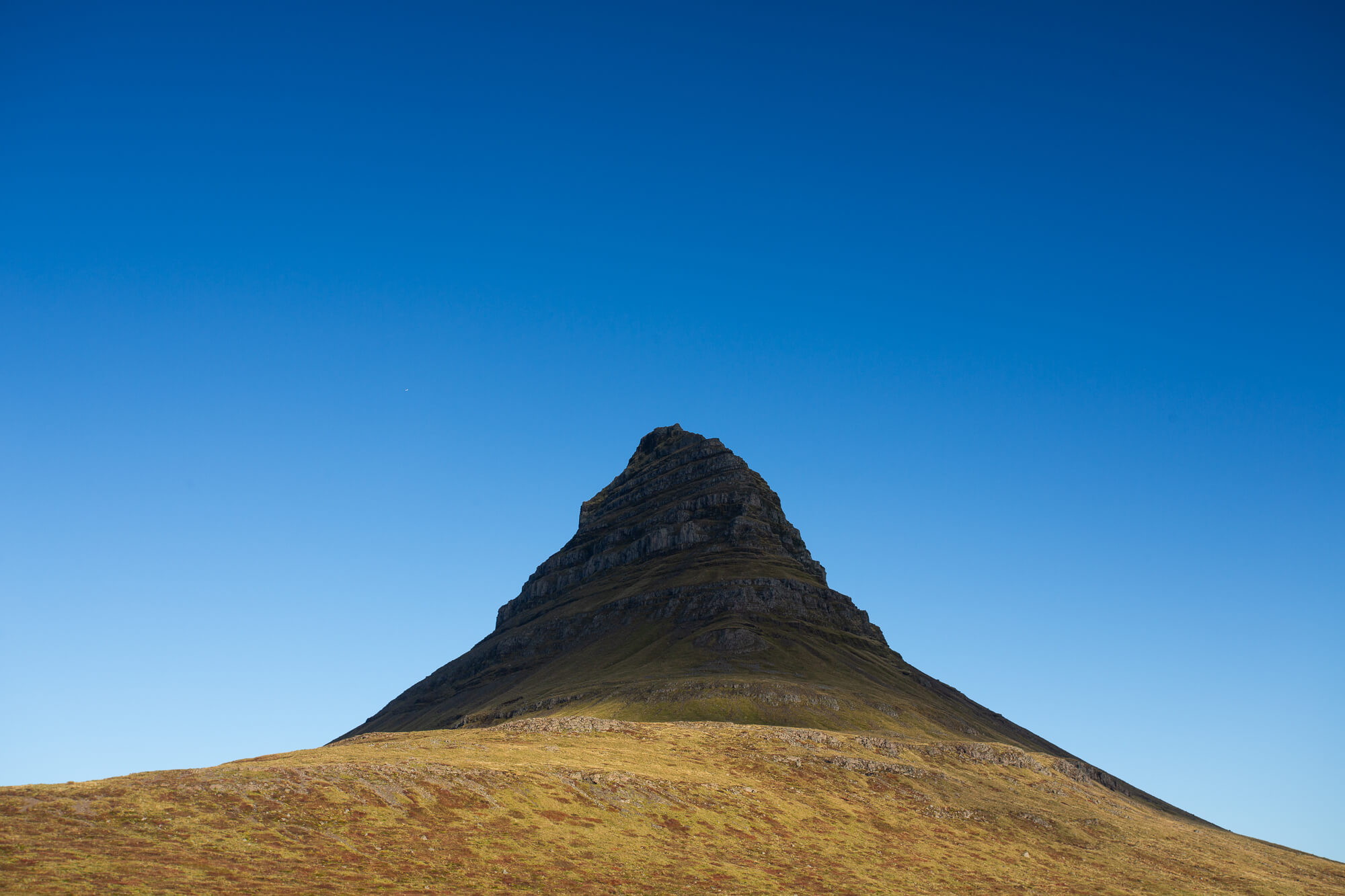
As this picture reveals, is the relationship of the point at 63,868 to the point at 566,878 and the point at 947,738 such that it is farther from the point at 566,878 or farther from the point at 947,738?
the point at 947,738

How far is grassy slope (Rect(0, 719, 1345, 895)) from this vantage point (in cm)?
6081

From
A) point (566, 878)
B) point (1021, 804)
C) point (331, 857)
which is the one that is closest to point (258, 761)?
point (331, 857)

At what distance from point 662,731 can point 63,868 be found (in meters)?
98.5

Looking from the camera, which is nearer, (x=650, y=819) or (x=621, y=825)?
(x=621, y=825)

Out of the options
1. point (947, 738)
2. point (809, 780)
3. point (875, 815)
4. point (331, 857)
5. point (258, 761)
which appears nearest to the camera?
point (331, 857)

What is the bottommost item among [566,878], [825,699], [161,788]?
[566,878]

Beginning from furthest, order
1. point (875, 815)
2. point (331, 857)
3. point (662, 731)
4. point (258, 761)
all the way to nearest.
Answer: point (662, 731) < point (875, 815) < point (258, 761) < point (331, 857)

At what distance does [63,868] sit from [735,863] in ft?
178

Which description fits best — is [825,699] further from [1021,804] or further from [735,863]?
[735,863]

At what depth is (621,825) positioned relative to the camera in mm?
88438

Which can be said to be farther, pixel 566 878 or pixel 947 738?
pixel 947 738

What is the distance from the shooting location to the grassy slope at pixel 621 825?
2394 inches

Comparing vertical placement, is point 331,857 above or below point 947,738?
below

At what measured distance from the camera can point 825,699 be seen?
181750 millimetres
